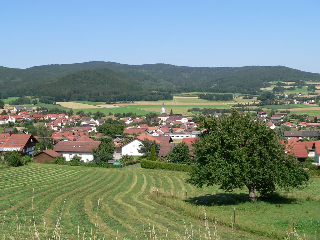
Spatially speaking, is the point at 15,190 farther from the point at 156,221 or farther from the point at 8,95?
the point at 8,95

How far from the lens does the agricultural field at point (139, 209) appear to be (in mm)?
14648

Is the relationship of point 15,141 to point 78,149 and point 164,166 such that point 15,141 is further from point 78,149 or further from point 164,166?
→ point 164,166

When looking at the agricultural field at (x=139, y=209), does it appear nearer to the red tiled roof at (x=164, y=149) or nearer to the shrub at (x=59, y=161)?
the shrub at (x=59, y=161)

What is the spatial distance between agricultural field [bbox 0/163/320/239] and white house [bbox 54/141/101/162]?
691 inches

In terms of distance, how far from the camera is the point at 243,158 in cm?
1978

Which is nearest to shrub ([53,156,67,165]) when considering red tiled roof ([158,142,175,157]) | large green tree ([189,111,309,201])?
red tiled roof ([158,142,175,157])

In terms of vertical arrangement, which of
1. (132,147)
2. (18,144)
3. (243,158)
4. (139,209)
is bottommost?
(132,147)

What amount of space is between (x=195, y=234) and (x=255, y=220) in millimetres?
3686

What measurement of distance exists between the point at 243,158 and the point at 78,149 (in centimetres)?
3579

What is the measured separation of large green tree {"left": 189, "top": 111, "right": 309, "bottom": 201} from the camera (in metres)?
19.8

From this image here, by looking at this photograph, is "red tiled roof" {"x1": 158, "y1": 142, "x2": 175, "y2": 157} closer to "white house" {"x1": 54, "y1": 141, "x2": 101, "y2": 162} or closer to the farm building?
"white house" {"x1": 54, "y1": 141, "x2": 101, "y2": 162}

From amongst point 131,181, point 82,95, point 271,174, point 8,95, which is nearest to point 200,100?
point 82,95

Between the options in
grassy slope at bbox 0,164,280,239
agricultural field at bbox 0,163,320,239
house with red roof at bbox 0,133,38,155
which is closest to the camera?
agricultural field at bbox 0,163,320,239

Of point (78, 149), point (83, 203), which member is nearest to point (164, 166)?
point (78, 149)
